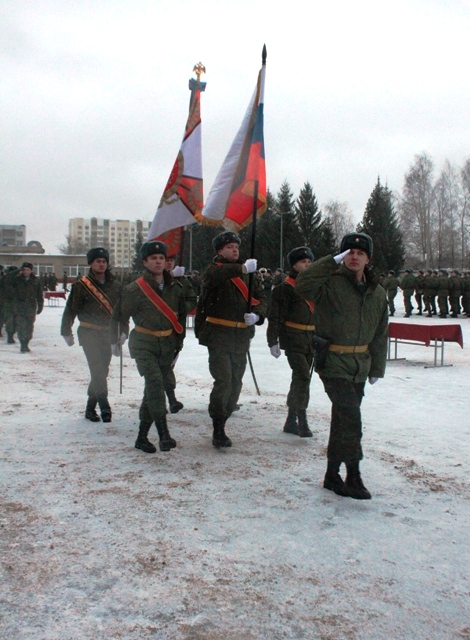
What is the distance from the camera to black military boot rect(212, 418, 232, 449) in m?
6.14

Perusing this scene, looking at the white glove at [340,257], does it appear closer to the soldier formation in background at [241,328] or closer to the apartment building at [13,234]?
the soldier formation in background at [241,328]

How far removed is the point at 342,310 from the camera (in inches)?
190

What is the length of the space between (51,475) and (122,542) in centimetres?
156

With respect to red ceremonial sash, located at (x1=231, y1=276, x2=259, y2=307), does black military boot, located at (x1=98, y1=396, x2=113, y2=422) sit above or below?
below

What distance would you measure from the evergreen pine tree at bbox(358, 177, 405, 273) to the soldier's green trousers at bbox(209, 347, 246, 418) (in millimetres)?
54086

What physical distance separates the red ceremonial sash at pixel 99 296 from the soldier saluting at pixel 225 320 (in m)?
1.32

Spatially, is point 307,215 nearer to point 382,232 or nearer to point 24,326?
point 382,232

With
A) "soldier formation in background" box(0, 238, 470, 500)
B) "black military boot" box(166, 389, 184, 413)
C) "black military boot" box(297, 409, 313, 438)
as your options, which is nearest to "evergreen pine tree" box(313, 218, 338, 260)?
"black military boot" box(166, 389, 184, 413)

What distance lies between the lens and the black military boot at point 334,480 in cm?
485

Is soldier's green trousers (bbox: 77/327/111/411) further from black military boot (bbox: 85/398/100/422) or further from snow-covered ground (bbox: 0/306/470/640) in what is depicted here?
snow-covered ground (bbox: 0/306/470/640)

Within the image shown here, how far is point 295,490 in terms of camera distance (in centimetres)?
495

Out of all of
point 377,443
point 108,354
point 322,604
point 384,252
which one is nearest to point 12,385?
point 108,354

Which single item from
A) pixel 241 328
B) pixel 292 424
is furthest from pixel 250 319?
pixel 292 424

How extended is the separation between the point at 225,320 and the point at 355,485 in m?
2.21
